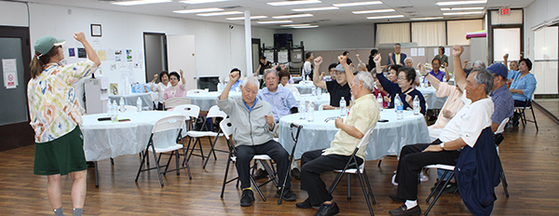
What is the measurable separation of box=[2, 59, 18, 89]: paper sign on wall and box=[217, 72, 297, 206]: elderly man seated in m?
5.61

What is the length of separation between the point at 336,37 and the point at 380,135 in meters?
17.2

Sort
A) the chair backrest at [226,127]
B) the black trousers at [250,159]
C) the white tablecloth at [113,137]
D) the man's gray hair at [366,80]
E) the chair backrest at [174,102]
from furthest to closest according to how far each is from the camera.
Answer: the chair backrest at [174,102]
the white tablecloth at [113,137]
the chair backrest at [226,127]
the black trousers at [250,159]
the man's gray hair at [366,80]

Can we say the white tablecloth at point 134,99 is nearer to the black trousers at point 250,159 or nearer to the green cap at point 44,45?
the black trousers at point 250,159

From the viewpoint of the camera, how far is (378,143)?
13.8ft

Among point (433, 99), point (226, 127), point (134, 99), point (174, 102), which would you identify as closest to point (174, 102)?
point (174, 102)

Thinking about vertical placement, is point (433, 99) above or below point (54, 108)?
below

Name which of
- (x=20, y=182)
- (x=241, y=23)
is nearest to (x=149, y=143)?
(x=20, y=182)

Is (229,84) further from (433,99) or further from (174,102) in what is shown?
(433,99)

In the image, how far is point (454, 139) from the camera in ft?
12.0

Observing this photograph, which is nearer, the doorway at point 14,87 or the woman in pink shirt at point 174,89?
the doorway at point 14,87

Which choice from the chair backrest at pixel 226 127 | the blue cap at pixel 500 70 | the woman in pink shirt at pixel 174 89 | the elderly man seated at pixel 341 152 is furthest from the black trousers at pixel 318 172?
the woman in pink shirt at pixel 174 89

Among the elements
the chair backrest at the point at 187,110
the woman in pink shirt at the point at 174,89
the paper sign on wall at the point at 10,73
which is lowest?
the chair backrest at the point at 187,110

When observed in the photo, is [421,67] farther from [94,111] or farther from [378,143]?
[94,111]

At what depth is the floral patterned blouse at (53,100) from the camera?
333 cm
